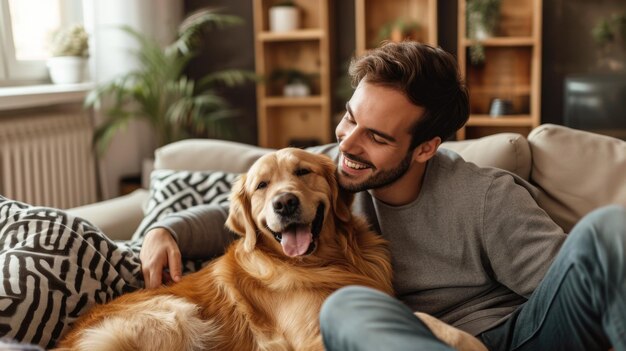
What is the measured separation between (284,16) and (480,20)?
4.41ft

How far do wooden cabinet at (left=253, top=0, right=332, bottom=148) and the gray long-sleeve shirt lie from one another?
2.88 m

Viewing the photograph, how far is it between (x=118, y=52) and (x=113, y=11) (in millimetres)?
269

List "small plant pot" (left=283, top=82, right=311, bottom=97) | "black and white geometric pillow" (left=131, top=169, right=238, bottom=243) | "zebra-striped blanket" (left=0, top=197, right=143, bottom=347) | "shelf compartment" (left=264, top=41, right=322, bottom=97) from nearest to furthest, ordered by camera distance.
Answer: "zebra-striped blanket" (left=0, top=197, right=143, bottom=347) → "black and white geometric pillow" (left=131, top=169, right=238, bottom=243) → "small plant pot" (left=283, top=82, right=311, bottom=97) → "shelf compartment" (left=264, top=41, right=322, bottom=97)

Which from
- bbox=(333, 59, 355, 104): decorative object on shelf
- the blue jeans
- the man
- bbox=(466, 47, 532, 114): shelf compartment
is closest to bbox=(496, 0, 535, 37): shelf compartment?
bbox=(466, 47, 532, 114): shelf compartment

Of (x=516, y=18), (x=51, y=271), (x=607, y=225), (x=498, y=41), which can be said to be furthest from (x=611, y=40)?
(x=51, y=271)

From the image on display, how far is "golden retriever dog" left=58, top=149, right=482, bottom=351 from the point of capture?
1.54 m

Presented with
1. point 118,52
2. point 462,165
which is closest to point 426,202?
point 462,165

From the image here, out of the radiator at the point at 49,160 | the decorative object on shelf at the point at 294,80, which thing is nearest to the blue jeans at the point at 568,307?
the radiator at the point at 49,160

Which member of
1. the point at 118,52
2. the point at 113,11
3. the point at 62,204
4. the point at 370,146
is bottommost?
the point at 62,204

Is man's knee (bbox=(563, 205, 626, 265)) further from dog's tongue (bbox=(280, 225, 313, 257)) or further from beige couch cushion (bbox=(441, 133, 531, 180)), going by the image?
beige couch cushion (bbox=(441, 133, 531, 180))

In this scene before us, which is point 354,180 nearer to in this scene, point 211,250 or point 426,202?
point 426,202

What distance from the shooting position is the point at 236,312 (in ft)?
5.45

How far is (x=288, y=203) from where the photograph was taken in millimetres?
1568

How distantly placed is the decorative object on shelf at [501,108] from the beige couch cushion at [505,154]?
234 cm
